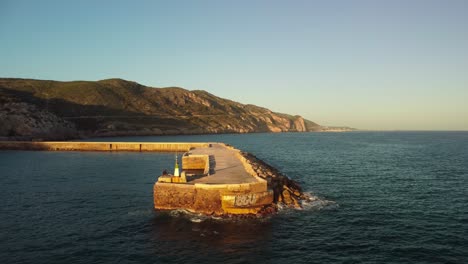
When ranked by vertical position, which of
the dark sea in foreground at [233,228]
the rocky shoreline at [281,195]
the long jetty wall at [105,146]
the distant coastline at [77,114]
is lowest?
the dark sea in foreground at [233,228]

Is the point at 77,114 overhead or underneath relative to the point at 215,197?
overhead

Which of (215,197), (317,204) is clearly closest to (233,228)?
(215,197)

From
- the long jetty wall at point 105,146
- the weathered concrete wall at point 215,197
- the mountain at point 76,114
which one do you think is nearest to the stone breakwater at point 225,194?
the weathered concrete wall at point 215,197

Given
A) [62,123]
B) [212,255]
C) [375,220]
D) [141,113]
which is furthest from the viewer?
[141,113]

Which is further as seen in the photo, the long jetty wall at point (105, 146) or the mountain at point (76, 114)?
the mountain at point (76, 114)

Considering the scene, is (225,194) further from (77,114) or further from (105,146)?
(77,114)

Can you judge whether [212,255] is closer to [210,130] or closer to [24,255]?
[24,255]

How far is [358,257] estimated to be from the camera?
654 inches

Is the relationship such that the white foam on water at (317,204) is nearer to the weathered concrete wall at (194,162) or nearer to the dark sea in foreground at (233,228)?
the dark sea in foreground at (233,228)

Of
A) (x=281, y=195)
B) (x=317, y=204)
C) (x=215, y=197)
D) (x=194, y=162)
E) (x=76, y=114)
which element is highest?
(x=76, y=114)

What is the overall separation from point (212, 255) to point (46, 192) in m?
21.7

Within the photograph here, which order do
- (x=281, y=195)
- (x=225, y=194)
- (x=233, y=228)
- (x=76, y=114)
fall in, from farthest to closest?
(x=76, y=114) < (x=281, y=195) < (x=225, y=194) < (x=233, y=228)

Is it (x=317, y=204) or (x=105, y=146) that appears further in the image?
(x=105, y=146)

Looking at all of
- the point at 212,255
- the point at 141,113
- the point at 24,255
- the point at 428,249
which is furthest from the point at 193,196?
the point at 141,113
